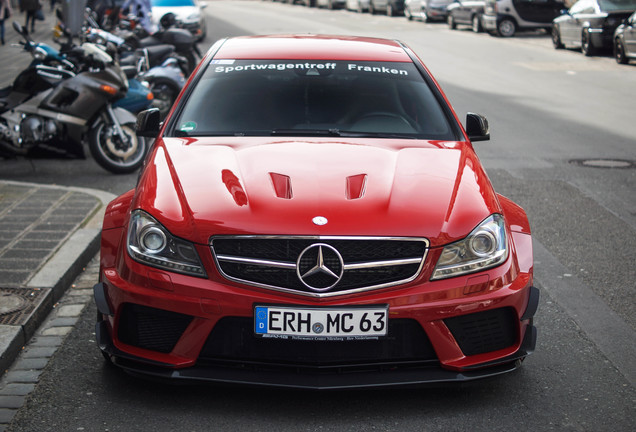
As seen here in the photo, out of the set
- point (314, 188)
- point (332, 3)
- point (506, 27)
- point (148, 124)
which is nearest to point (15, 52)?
point (506, 27)

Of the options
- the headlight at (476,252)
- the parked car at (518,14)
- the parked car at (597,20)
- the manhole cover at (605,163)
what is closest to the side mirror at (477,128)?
the headlight at (476,252)

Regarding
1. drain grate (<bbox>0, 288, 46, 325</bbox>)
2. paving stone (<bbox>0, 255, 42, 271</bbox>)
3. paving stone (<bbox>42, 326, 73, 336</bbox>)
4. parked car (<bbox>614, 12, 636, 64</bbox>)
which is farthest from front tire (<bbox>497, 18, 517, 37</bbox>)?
paving stone (<bbox>42, 326, 73, 336</bbox>)

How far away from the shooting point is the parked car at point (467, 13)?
32247mm

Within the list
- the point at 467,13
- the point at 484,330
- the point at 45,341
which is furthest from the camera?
the point at 467,13

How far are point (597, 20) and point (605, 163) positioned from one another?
563 inches

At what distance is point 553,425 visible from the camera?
3879 millimetres

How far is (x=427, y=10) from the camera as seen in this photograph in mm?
38250

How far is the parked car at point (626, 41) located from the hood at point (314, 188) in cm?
1741

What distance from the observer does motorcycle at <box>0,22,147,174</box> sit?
973 cm

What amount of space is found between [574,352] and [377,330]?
142 centimetres

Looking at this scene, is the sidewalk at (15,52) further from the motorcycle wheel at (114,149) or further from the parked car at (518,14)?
the parked car at (518,14)

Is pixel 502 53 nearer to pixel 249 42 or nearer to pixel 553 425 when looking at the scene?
pixel 249 42

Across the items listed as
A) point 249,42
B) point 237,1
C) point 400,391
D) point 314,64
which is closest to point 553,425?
point 400,391

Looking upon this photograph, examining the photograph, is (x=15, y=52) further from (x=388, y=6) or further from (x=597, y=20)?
(x=388, y=6)
